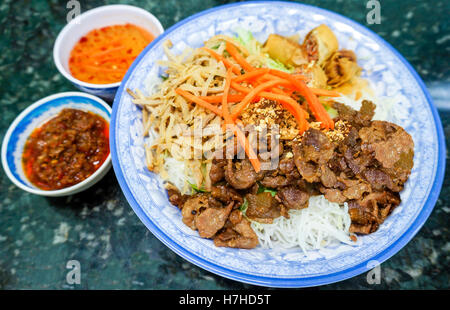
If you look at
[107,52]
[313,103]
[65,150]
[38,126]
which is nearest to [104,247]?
[65,150]

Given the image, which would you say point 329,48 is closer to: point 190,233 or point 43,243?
point 190,233

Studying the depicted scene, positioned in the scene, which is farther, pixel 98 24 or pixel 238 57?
pixel 98 24

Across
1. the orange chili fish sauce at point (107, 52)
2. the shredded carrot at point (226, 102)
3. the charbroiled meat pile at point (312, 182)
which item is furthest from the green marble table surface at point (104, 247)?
the shredded carrot at point (226, 102)

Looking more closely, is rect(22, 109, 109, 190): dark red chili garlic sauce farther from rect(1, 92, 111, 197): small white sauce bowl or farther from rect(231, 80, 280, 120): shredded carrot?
rect(231, 80, 280, 120): shredded carrot

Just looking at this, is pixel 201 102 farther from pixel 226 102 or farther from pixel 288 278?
pixel 288 278

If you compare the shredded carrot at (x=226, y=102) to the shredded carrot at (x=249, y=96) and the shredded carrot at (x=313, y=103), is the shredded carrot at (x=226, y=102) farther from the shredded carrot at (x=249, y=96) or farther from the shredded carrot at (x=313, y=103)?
the shredded carrot at (x=313, y=103)

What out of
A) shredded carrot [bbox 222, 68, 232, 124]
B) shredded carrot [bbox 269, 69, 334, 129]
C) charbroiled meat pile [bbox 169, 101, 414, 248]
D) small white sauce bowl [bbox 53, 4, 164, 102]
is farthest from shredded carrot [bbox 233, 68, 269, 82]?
small white sauce bowl [bbox 53, 4, 164, 102]
